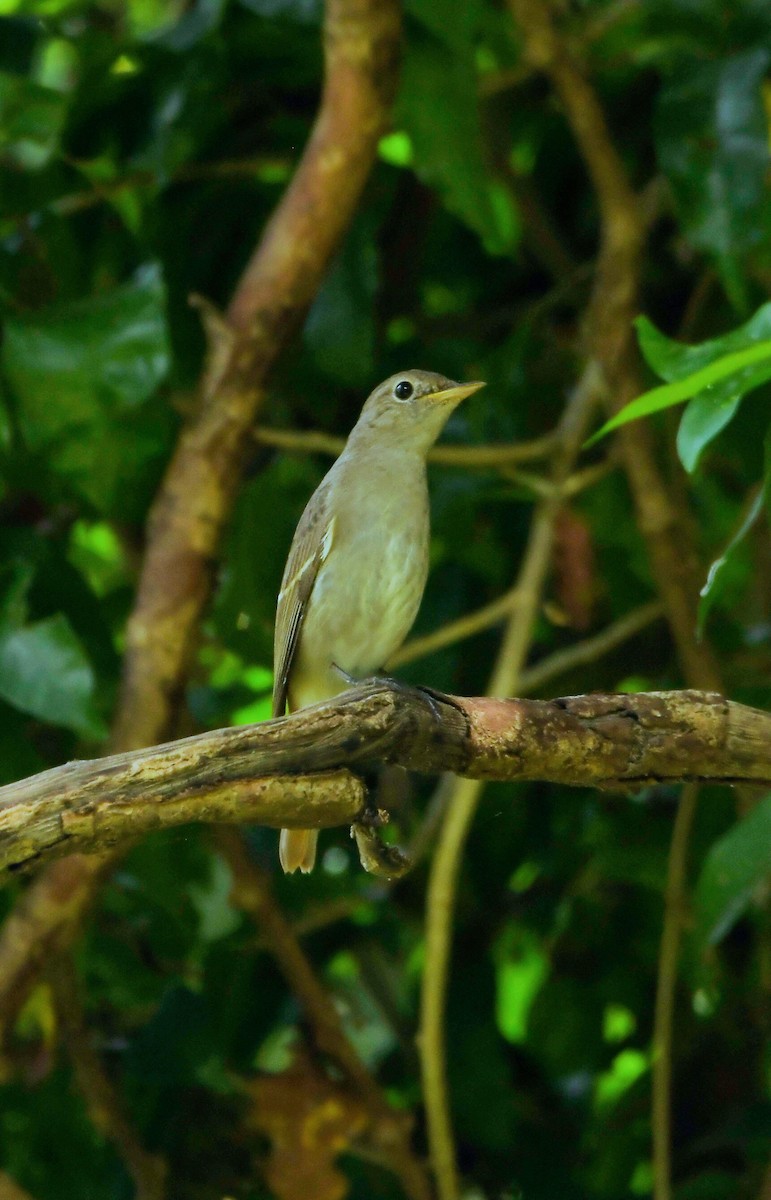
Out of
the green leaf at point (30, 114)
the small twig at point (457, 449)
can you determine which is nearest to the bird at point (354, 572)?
the small twig at point (457, 449)

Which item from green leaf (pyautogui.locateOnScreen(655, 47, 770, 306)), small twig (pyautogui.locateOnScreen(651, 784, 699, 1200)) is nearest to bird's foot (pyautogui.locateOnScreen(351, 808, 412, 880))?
small twig (pyautogui.locateOnScreen(651, 784, 699, 1200))

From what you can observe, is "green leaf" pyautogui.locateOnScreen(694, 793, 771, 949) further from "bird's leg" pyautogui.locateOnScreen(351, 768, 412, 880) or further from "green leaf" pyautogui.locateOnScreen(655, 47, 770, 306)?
"green leaf" pyautogui.locateOnScreen(655, 47, 770, 306)

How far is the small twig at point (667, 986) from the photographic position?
3.99m

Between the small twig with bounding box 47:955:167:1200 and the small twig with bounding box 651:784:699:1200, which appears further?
the small twig with bounding box 47:955:167:1200

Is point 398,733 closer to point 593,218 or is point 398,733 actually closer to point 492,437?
point 492,437

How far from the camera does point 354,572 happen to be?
3.70 m

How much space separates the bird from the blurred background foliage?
468 mm

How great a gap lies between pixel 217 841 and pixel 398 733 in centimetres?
197

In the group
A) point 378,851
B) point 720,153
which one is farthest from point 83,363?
Result: point 720,153

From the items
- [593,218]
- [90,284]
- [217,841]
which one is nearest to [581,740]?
[217,841]

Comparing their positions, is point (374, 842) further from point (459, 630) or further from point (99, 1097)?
point (99, 1097)

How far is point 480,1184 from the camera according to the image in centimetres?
457

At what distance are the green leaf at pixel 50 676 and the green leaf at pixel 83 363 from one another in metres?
0.60

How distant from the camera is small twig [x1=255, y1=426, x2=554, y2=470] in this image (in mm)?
4194
